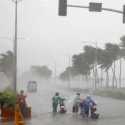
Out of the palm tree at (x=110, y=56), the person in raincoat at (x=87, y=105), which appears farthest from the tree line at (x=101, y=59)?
the person in raincoat at (x=87, y=105)

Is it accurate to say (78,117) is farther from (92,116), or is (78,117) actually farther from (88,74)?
(88,74)

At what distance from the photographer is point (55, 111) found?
32281 mm

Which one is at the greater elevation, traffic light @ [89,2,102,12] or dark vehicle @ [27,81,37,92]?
traffic light @ [89,2,102,12]

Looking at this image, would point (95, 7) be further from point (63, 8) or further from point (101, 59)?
point (101, 59)

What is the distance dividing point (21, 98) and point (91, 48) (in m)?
84.3

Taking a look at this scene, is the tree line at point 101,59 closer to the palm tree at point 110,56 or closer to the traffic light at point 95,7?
the palm tree at point 110,56

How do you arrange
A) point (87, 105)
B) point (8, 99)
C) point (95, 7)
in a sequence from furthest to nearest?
point (8, 99)
point (87, 105)
point (95, 7)

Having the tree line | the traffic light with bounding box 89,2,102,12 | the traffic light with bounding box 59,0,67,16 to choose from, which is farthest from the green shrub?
the tree line

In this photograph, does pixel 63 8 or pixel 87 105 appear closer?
pixel 63 8

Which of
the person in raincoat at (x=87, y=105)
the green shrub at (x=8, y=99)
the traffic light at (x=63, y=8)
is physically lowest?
the person in raincoat at (x=87, y=105)

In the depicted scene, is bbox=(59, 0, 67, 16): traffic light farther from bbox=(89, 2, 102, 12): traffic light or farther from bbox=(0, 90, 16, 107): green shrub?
bbox=(0, 90, 16, 107): green shrub

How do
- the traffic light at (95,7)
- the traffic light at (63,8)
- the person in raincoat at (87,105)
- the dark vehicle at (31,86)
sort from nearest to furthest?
the traffic light at (63,8), the traffic light at (95,7), the person in raincoat at (87,105), the dark vehicle at (31,86)

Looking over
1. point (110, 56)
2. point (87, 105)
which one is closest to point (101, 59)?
point (110, 56)

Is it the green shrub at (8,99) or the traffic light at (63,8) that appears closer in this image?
the traffic light at (63,8)
